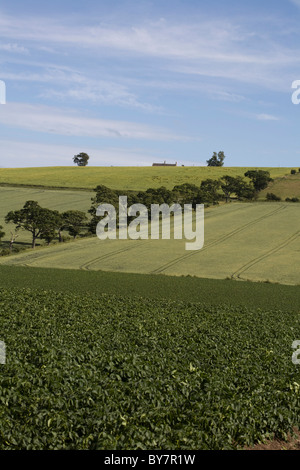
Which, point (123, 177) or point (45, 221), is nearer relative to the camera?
point (45, 221)

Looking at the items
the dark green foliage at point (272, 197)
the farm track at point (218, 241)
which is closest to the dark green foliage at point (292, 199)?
the dark green foliage at point (272, 197)

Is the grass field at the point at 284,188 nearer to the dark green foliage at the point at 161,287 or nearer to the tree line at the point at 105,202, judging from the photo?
the tree line at the point at 105,202

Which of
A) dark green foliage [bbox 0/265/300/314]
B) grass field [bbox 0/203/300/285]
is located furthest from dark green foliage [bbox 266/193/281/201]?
dark green foliage [bbox 0/265/300/314]

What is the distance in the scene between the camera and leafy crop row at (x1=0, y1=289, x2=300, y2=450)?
13742 mm

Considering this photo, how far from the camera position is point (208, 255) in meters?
66.2

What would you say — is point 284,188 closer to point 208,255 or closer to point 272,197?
point 272,197

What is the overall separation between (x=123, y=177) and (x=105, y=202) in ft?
169

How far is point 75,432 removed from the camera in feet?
44.7

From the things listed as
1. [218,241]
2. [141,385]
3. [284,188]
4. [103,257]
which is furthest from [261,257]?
[284,188]

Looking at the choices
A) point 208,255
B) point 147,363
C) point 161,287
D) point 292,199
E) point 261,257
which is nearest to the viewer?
point 147,363

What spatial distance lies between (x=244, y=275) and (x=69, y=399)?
1692 inches

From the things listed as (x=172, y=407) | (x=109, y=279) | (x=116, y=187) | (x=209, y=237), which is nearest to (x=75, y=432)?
(x=172, y=407)

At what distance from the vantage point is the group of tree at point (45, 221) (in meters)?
81.6
